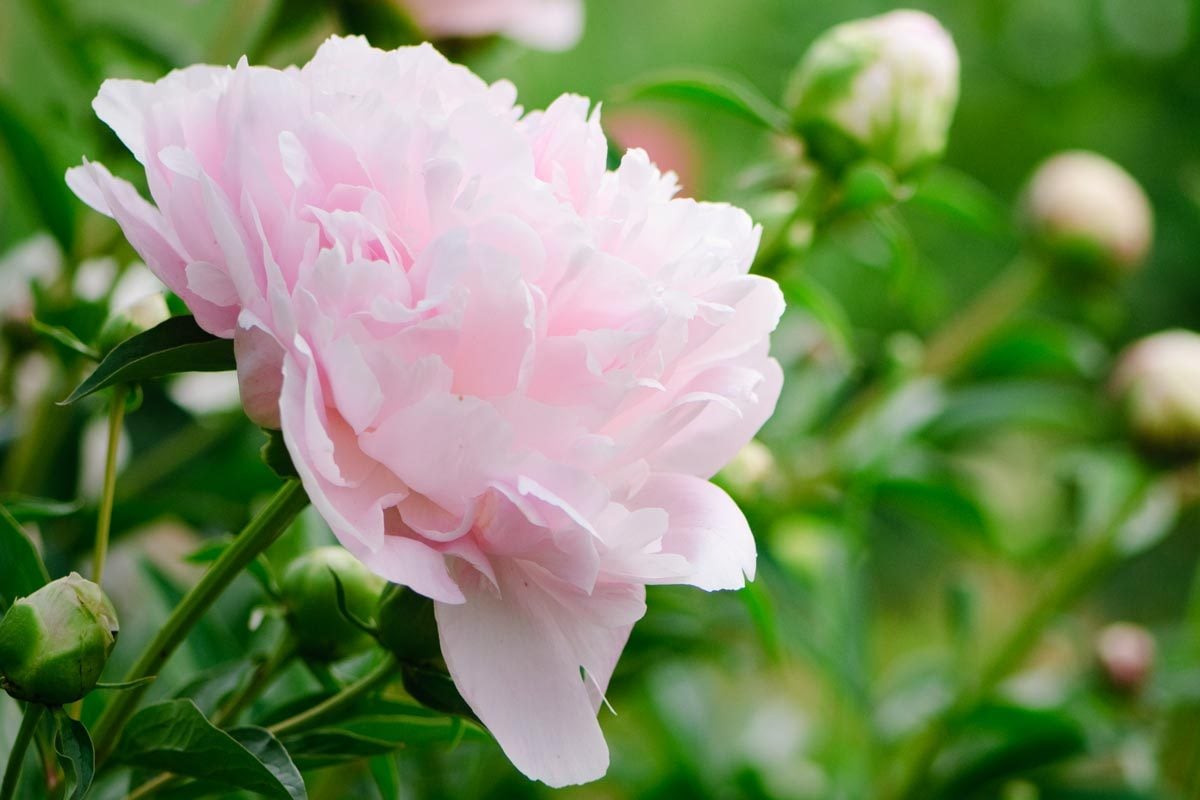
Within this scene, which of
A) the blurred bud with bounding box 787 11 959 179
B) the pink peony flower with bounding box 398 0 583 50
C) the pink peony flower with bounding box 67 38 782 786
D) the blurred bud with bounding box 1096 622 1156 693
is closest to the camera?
the pink peony flower with bounding box 67 38 782 786

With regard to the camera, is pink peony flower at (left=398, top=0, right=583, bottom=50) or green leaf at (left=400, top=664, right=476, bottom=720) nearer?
green leaf at (left=400, top=664, right=476, bottom=720)

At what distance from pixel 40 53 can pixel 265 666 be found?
3.39 ft

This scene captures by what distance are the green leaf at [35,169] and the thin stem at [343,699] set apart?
0.31m

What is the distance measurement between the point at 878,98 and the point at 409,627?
26 cm

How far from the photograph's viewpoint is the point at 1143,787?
2.07ft

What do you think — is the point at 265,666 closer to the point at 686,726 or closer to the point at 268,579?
the point at 268,579

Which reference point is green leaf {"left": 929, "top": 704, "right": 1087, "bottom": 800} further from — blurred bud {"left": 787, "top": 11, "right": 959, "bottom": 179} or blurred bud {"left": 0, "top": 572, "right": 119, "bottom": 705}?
blurred bud {"left": 0, "top": 572, "right": 119, "bottom": 705}

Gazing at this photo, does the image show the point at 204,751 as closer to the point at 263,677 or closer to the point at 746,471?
the point at 263,677

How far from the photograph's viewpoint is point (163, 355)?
0.25 meters

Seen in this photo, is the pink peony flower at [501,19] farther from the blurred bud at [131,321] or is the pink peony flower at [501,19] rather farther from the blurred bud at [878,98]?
the blurred bud at [131,321]

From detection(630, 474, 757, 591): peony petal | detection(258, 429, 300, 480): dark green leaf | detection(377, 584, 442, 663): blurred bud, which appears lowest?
detection(377, 584, 442, 663): blurred bud

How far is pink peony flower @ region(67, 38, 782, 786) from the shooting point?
0.74ft

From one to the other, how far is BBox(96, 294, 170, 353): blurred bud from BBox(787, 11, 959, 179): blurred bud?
0.24 m

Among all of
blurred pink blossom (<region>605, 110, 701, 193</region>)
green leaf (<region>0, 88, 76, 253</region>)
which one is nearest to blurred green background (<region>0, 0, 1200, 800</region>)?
green leaf (<region>0, 88, 76, 253</region>)
